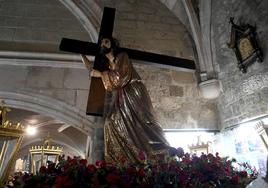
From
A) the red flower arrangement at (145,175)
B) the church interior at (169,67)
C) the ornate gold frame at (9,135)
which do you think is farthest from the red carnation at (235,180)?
the church interior at (169,67)

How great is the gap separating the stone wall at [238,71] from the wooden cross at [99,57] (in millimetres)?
981

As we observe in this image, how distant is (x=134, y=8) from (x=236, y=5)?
200 cm

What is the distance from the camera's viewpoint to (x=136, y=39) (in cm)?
483

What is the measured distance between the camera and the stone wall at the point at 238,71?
137 inches

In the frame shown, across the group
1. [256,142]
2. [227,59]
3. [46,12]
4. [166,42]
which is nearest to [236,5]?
[227,59]

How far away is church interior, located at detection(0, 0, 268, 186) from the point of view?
363cm

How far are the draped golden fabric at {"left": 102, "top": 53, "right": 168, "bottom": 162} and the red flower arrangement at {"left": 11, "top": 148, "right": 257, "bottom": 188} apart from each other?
1.36 feet

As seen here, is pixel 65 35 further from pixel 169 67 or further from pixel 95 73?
pixel 169 67

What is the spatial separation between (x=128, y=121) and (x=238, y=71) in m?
2.48

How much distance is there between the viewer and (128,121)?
2.29 meters

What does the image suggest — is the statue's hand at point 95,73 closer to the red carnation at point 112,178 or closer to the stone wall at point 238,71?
the red carnation at point 112,178

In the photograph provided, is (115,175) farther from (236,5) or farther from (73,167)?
(236,5)

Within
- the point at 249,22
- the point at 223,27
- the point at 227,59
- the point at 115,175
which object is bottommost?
the point at 115,175

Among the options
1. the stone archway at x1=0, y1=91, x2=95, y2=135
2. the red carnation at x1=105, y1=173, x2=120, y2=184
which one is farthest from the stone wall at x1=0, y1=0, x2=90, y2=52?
the red carnation at x1=105, y1=173, x2=120, y2=184
